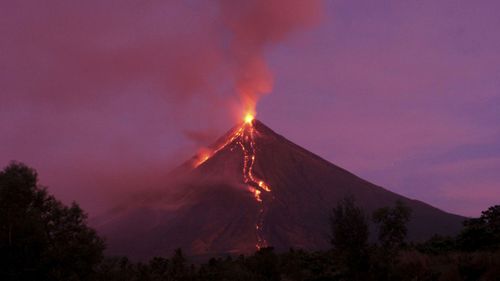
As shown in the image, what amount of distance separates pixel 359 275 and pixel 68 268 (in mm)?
15625

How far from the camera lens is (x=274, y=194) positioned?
612 feet

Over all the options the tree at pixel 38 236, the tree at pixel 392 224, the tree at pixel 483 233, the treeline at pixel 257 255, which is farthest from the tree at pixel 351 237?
the tree at pixel 392 224

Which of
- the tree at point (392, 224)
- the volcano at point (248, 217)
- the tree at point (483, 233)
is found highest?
the volcano at point (248, 217)

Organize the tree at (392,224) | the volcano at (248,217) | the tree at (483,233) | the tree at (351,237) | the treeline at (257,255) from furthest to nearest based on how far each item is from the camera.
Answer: the volcano at (248,217) → the tree at (392,224) → the tree at (483,233) → the tree at (351,237) → the treeline at (257,255)

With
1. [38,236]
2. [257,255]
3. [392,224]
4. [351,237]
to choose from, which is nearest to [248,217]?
[392,224]

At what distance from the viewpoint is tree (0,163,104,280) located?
29.6m

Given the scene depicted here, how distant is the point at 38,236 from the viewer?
3064 centimetres

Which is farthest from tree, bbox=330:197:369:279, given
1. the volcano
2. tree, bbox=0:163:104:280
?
the volcano

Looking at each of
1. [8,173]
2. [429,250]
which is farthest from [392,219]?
[8,173]

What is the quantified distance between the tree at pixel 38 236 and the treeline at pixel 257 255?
0.16ft

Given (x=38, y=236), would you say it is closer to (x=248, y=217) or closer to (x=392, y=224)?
(x=392, y=224)

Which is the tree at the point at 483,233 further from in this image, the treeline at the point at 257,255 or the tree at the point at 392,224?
the tree at the point at 392,224

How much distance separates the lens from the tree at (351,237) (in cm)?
2752

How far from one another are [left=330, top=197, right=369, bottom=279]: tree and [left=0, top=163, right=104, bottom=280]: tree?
44.6 feet
